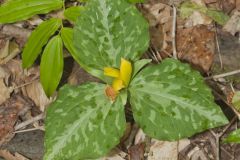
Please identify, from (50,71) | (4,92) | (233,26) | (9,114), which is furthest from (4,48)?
(233,26)

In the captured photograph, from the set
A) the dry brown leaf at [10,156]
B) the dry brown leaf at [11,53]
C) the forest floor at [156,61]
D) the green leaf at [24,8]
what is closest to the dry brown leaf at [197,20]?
the forest floor at [156,61]

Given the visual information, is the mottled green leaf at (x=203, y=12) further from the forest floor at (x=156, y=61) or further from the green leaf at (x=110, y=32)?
the green leaf at (x=110, y=32)

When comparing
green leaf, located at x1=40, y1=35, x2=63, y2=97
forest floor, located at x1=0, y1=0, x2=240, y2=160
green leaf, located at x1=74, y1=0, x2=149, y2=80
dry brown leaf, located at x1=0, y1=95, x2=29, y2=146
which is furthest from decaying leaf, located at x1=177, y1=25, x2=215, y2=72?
dry brown leaf, located at x1=0, y1=95, x2=29, y2=146

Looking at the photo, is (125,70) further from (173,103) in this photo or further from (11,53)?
(11,53)

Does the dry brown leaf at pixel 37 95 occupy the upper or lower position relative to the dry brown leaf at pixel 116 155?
upper

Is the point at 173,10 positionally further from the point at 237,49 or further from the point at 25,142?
the point at 25,142

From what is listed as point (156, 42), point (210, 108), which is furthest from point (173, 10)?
point (210, 108)

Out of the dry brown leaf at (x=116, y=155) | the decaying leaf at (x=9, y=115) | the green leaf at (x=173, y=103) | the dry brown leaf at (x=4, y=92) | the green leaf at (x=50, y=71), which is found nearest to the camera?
the green leaf at (x=173, y=103)
